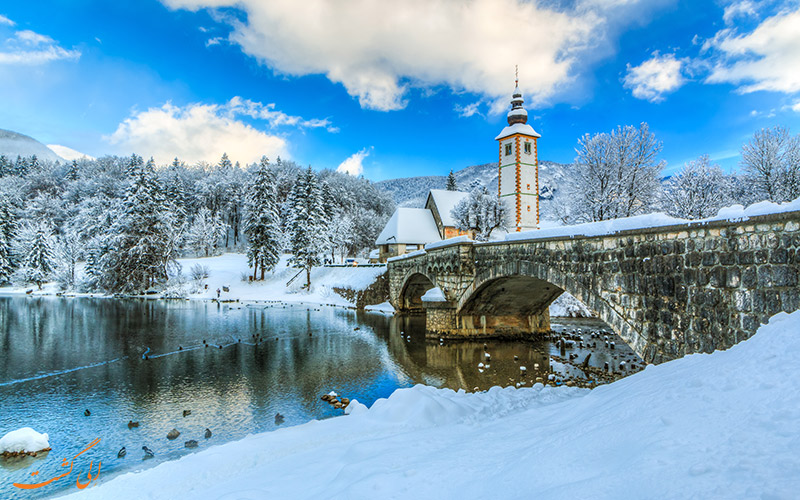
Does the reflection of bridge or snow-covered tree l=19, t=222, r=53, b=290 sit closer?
the reflection of bridge

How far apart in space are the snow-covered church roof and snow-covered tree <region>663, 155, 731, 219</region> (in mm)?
23624

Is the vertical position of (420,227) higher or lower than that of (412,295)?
higher

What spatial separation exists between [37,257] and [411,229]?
48871mm

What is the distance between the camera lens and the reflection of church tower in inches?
1677

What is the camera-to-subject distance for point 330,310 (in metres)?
34.7

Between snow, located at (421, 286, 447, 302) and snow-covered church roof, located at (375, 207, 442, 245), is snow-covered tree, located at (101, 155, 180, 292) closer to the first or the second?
snow-covered church roof, located at (375, 207, 442, 245)

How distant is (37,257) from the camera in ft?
171

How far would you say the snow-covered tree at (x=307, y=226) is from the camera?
143 feet

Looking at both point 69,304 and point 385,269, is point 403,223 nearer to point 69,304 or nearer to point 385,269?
point 385,269

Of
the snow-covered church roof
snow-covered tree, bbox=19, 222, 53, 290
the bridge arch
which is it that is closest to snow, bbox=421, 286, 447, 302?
the bridge arch

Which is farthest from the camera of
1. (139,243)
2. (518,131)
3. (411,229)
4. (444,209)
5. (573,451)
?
→ (444,209)

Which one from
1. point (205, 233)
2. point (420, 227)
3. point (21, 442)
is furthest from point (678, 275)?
point (205, 233)

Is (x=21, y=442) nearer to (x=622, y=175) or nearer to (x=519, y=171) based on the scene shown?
(x=622, y=175)

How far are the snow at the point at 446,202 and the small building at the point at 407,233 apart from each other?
85.1 inches
